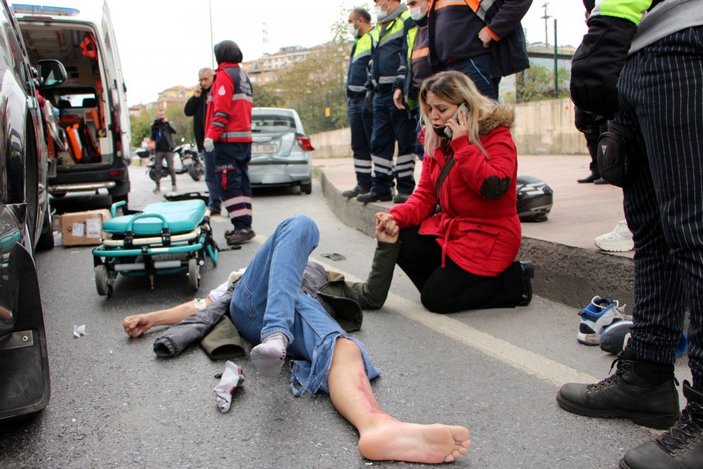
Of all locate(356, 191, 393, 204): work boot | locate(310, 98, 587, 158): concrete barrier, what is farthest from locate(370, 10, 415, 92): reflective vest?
locate(310, 98, 587, 158): concrete barrier

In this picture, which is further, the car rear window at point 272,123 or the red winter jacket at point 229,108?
the car rear window at point 272,123

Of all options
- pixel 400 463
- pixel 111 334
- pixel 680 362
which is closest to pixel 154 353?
pixel 111 334

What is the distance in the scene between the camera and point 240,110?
20.9 ft

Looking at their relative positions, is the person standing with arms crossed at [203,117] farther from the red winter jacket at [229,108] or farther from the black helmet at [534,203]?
the black helmet at [534,203]

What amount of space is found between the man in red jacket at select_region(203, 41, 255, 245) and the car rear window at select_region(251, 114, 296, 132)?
446 centimetres

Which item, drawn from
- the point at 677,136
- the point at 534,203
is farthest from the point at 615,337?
the point at 534,203

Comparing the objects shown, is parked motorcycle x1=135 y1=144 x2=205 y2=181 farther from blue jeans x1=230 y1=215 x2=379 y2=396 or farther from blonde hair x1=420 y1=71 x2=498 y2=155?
blue jeans x1=230 y1=215 x2=379 y2=396

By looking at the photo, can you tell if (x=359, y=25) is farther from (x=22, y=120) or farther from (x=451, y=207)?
(x=22, y=120)

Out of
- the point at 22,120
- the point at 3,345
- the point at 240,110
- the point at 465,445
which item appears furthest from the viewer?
the point at 240,110

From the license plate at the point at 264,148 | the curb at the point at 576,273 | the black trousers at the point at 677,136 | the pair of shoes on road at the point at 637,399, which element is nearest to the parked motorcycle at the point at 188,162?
the license plate at the point at 264,148

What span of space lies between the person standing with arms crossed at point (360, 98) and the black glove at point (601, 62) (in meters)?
4.96

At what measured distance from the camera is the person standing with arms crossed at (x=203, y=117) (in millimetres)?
8617

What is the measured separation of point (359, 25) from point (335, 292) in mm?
4631

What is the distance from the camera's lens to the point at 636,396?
94.2 inches
